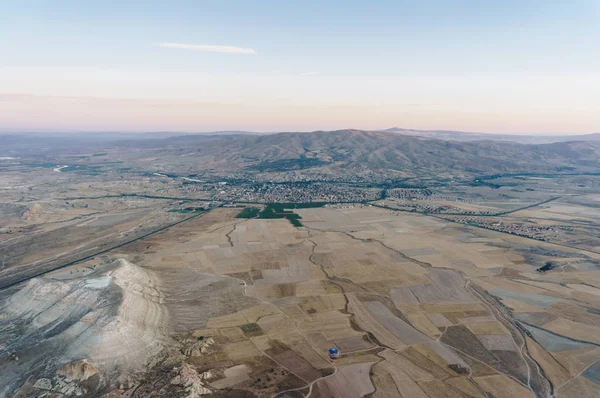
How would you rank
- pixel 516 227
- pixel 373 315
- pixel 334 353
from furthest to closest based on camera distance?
pixel 516 227, pixel 373 315, pixel 334 353

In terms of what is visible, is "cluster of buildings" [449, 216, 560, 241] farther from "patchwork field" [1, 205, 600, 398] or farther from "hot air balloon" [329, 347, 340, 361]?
"hot air balloon" [329, 347, 340, 361]

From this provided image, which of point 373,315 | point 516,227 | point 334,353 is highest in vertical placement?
point 516,227

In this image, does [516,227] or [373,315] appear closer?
[373,315]

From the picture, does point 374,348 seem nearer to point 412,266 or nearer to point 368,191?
point 412,266

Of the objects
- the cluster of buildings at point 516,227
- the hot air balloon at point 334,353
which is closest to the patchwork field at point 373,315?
the hot air balloon at point 334,353

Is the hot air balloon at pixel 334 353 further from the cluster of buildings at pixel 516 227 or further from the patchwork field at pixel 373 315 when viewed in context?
the cluster of buildings at pixel 516 227

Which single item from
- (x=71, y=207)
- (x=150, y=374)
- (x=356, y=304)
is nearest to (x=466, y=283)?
(x=356, y=304)

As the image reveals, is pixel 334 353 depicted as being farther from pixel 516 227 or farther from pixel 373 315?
pixel 516 227

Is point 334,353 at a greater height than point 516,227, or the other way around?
point 516,227

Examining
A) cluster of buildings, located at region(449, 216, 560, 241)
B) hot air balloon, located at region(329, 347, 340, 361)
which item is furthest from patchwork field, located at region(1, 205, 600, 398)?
cluster of buildings, located at region(449, 216, 560, 241)

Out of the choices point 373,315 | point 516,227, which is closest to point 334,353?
point 373,315

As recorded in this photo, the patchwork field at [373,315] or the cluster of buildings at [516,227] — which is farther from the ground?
the cluster of buildings at [516,227]
